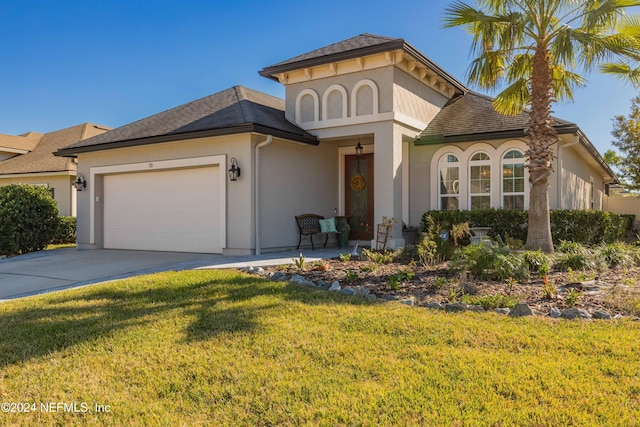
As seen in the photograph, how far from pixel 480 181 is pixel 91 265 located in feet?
33.0

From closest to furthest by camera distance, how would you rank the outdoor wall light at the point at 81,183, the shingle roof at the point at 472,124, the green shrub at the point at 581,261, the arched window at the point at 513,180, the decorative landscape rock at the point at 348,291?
the decorative landscape rock at the point at 348,291 < the green shrub at the point at 581,261 < the shingle roof at the point at 472,124 < the arched window at the point at 513,180 < the outdoor wall light at the point at 81,183

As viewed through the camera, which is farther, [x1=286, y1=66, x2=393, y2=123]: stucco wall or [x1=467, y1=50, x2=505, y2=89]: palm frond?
[x1=286, y1=66, x2=393, y2=123]: stucco wall

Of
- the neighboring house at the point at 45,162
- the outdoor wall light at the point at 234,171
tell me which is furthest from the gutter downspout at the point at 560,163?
the neighboring house at the point at 45,162

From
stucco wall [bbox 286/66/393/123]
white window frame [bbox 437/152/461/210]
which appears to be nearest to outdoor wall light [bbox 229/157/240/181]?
stucco wall [bbox 286/66/393/123]

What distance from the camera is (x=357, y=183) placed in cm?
1341

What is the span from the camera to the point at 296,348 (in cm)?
402

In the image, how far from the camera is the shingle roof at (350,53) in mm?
10594

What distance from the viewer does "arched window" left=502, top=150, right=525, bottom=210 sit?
11.6m

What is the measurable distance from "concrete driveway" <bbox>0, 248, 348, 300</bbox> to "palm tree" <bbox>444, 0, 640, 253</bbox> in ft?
15.6

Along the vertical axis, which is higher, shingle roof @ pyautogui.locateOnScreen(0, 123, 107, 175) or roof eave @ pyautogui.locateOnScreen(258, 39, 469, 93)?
roof eave @ pyautogui.locateOnScreen(258, 39, 469, 93)

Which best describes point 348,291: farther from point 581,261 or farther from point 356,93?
point 356,93

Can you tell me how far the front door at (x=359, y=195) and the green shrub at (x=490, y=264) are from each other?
241 inches

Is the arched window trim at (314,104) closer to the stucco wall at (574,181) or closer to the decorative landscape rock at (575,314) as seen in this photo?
the stucco wall at (574,181)

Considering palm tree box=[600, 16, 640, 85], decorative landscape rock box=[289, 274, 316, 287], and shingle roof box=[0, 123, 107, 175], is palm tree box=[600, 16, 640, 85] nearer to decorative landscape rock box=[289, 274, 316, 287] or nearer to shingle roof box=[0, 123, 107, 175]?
decorative landscape rock box=[289, 274, 316, 287]
